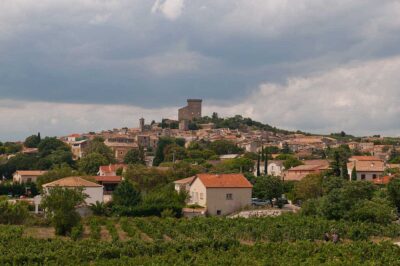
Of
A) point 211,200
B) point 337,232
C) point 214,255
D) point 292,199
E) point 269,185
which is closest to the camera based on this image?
point 214,255

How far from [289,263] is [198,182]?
32126mm

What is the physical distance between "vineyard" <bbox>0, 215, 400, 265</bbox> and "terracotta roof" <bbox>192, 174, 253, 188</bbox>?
46.7ft

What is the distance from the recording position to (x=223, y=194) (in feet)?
178

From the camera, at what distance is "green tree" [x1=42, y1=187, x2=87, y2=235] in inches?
1489

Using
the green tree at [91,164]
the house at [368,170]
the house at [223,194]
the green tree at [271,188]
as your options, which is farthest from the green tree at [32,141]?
the house at [223,194]

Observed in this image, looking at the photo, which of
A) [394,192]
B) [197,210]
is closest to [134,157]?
[197,210]

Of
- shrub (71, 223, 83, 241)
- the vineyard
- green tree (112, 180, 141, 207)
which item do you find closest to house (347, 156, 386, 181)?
green tree (112, 180, 141, 207)

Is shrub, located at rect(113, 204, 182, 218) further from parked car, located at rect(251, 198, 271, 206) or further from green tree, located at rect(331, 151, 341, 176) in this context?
green tree, located at rect(331, 151, 341, 176)

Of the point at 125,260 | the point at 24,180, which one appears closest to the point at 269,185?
the point at 125,260

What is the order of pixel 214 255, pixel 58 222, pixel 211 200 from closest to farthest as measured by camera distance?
pixel 214 255 < pixel 58 222 < pixel 211 200

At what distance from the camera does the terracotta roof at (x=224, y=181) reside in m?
54.3

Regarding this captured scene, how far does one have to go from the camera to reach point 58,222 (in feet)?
124

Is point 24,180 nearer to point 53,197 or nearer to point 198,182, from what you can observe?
point 198,182

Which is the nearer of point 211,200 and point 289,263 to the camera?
point 289,263
